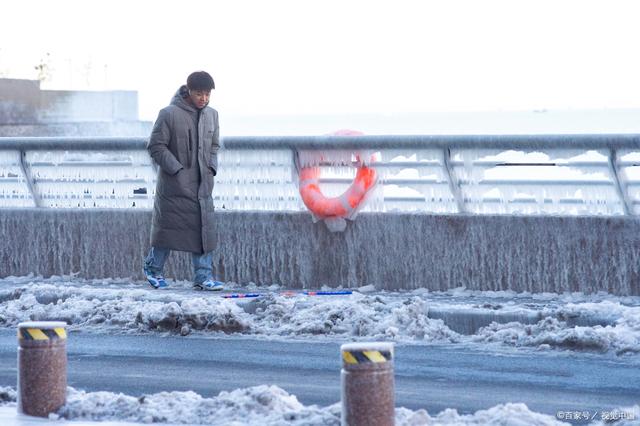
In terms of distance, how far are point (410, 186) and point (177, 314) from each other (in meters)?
2.67

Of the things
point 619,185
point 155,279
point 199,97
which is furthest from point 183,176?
point 619,185

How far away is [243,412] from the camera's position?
7633 millimetres

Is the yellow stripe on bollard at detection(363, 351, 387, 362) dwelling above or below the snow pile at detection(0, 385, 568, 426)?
above

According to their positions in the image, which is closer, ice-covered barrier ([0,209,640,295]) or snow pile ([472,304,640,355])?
snow pile ([472,304,640,355])

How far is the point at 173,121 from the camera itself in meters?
13.3

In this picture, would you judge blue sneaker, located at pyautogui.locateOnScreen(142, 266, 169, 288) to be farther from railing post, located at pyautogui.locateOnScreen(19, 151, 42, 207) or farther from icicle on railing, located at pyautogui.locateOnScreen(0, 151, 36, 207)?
icicle on railing, located at pyautogui.locateOnScreen(0, 151, 36, 207)

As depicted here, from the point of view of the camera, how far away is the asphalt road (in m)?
8.70

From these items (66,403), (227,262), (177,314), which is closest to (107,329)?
(177,314)

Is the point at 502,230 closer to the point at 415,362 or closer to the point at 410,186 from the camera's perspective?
the point at 410,186

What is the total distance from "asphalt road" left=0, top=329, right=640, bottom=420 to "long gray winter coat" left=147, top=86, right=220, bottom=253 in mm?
1952

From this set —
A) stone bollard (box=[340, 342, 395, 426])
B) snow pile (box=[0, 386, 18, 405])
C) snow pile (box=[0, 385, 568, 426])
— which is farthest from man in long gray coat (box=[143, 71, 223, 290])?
stone bollard (box=[340, 342, 395, 426])

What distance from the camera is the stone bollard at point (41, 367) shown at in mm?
7770

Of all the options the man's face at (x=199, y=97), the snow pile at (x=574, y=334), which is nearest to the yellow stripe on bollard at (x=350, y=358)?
the snow pile at (x=574, y=334)

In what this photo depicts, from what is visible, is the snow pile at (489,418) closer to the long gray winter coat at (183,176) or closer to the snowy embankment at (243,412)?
the snowy embankment at (243,412)
